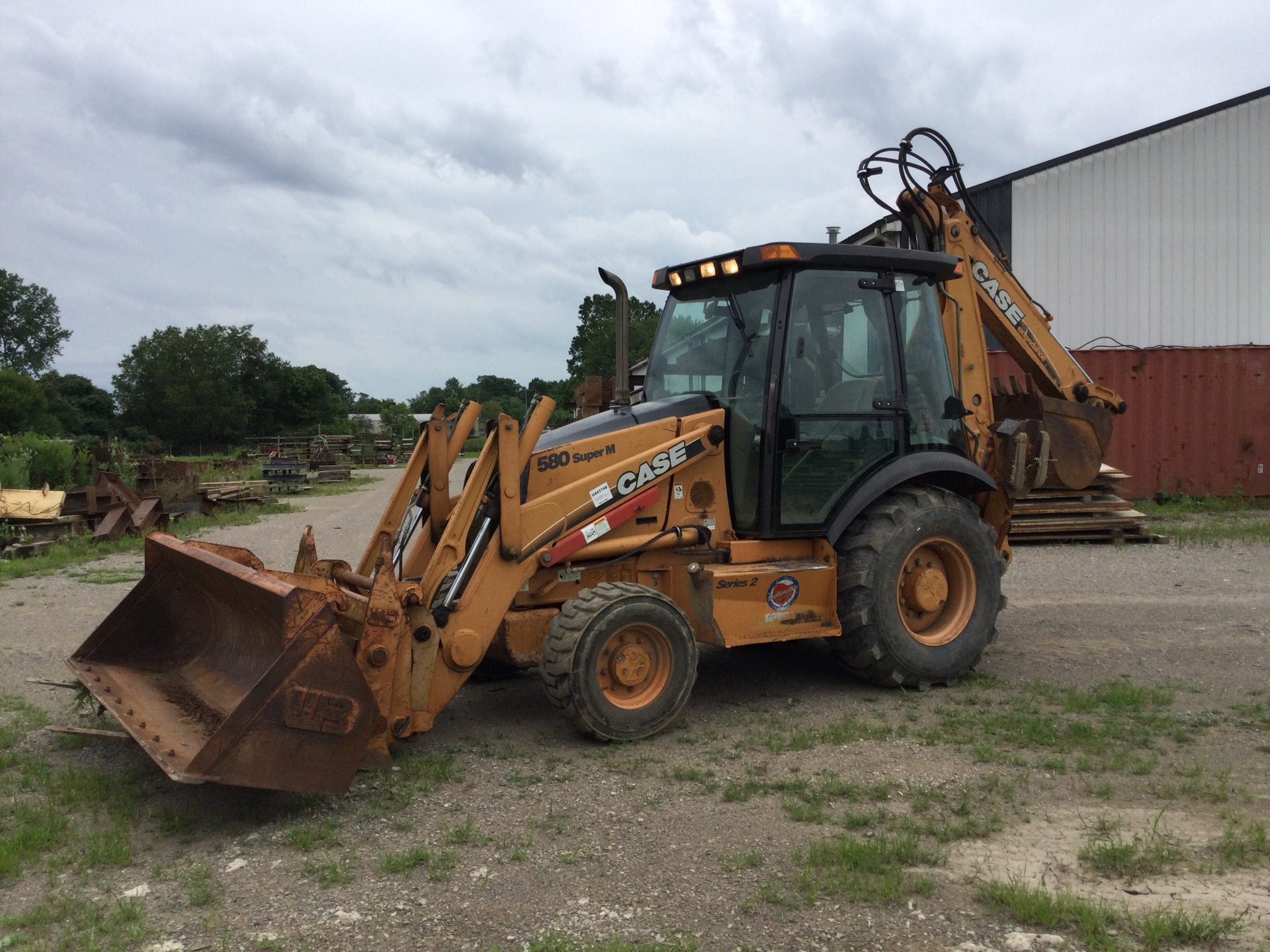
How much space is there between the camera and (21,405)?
51.7 meters

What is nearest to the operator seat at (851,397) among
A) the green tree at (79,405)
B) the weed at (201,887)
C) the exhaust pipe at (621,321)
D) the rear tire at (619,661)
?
the exhaust pipe at (621,321)

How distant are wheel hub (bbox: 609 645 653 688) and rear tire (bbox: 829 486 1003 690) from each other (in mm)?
1394

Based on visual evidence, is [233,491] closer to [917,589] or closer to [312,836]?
[917,589]

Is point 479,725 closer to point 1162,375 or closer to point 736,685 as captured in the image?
point 736,685

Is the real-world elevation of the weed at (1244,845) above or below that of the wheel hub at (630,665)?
below

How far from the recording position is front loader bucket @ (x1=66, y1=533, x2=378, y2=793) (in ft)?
13.4

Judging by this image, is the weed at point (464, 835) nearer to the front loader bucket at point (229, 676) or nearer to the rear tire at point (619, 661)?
the front loader bucket at point (229, 676)

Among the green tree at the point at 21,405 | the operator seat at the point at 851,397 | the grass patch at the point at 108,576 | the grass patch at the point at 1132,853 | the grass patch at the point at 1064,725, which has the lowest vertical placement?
the grass patch at the point at 1132,853

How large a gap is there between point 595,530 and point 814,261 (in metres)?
2.07

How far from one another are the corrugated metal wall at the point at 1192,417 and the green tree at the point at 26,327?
249ft

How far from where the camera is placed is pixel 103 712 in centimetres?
550

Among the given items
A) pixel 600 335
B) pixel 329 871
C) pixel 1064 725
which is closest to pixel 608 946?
pixel 329 871

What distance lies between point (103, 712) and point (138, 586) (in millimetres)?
699

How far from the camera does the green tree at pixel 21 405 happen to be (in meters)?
50.2
